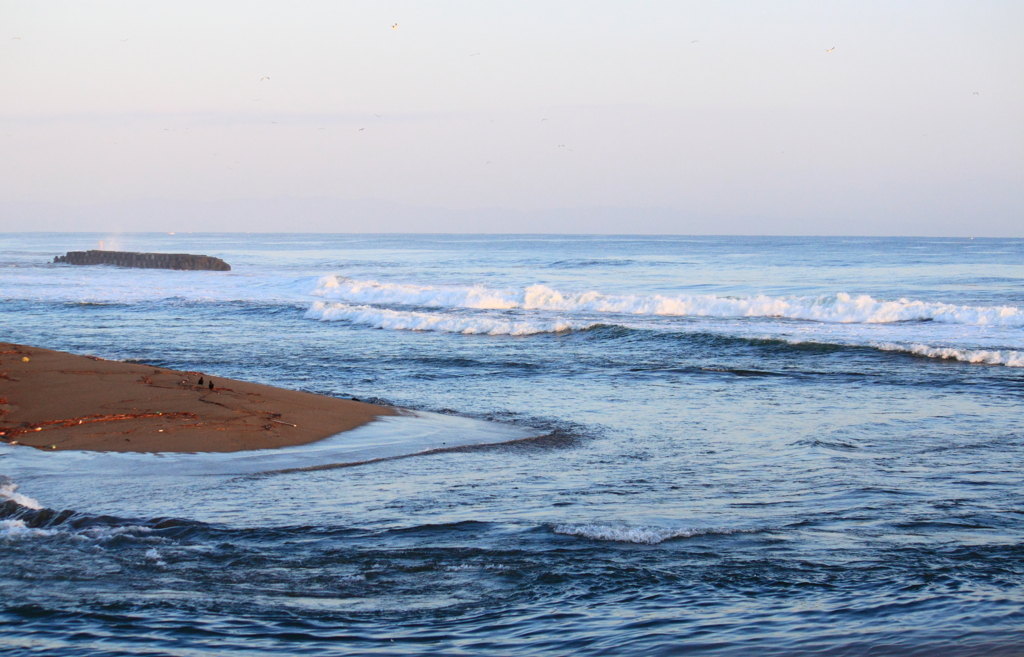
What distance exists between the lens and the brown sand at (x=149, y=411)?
7758 mm

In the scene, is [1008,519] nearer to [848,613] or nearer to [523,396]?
[848,613]

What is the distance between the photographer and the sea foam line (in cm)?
2041

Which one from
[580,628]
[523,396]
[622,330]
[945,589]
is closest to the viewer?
[580,628]

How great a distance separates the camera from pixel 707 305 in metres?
23.7

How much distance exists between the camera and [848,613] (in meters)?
4.06

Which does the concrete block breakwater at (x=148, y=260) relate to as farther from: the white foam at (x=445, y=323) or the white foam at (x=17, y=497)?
the white foam at (x=17, y=497)

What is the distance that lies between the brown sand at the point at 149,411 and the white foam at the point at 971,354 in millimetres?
9588

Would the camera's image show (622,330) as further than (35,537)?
Yes

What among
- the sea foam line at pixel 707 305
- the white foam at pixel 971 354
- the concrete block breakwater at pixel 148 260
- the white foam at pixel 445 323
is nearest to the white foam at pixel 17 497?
the white foam at pixel 445 323

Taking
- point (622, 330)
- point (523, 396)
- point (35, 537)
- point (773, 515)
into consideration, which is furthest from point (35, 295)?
point (773, 515)

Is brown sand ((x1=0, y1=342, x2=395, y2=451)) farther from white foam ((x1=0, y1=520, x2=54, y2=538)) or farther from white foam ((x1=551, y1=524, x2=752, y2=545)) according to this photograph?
white foam ((x1=551, y1=524, x2=752, y2=545))

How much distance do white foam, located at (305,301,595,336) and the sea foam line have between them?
399 cm

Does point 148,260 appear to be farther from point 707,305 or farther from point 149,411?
point 149,411

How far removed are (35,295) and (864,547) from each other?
30109 mm
